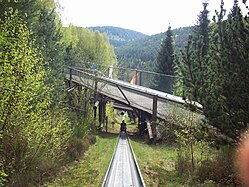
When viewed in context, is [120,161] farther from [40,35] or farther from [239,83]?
[40,35]

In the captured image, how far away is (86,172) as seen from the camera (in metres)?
12.9

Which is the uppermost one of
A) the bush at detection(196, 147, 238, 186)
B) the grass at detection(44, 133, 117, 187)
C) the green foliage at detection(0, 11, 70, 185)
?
the green foliage at detection(0, 11, 70, 185)

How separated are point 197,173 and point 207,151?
4.00ft

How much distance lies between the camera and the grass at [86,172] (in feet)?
37.2

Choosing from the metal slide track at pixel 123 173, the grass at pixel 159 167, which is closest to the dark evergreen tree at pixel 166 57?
the grass at pixel 159 167

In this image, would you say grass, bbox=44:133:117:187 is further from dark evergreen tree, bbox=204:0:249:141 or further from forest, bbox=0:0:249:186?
dark evergreen tree, bbox=204:0:249:141

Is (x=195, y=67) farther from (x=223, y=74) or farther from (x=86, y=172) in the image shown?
(x=86, y=172)

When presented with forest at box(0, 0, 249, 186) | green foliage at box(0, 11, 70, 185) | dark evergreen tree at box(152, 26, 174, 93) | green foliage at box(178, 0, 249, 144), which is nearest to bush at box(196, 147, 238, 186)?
forest at box(0, 0, 249, 186)

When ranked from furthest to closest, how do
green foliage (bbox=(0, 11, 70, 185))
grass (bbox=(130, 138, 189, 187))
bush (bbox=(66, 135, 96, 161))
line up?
bush (bbox=(66, 135, 96, 161)) < grass (bbox=(130, 138, 189, 187)) < green foliage (bbox=(0, 11, 70, 185))

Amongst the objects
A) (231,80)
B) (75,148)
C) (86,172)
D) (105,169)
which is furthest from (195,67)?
(75,148)

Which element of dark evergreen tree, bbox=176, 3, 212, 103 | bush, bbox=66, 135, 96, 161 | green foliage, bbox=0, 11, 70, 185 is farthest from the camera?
bush, bbox=66, 135, 96, 161

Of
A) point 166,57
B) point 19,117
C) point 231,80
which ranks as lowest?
point 19,117

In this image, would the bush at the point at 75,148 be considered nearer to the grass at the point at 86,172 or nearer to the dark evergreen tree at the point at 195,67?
the grass at the point at 86,172

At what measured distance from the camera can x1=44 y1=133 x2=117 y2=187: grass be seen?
37.2ft
